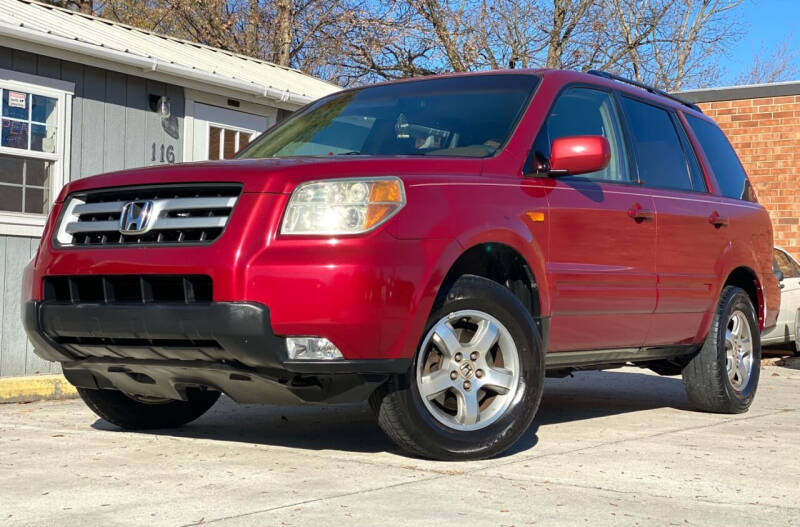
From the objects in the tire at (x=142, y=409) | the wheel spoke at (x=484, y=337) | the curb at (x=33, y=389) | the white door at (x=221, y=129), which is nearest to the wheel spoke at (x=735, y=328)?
the wheel spoke at (x=484, y=337)

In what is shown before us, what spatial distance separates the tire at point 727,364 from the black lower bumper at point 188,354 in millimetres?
3124

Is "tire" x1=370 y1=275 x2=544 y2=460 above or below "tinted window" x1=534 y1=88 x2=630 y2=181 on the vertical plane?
below

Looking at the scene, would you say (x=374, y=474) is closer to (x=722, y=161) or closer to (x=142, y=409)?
(x=142, y=409)

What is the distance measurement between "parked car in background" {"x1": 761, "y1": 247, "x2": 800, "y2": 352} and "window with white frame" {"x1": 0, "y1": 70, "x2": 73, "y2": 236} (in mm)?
7687

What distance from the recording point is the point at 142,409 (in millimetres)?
6309

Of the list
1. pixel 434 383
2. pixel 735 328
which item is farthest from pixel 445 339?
pixel 735 328

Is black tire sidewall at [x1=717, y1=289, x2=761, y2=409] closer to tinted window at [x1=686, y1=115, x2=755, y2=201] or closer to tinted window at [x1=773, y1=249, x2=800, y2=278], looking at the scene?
tinted window at [x1=686, y1=115, x2=755, y2=201]

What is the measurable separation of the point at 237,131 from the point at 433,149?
7.25 metres

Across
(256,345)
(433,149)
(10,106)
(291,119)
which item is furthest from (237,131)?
(256,345)

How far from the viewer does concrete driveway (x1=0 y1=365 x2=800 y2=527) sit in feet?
13.4

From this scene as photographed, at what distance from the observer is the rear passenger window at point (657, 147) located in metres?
6.84

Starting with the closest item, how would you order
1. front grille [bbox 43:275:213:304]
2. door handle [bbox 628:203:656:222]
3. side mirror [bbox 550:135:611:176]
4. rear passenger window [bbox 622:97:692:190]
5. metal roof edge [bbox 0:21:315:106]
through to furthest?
front grille [bbox 43:275:213:304] → side mirror [bbox 550:135:611:176] → door handle [bbox 628:203:656:222] → rear passenger window [bbox 622:97:692:190] → metal roof edge [bbox 0:21:315:106]

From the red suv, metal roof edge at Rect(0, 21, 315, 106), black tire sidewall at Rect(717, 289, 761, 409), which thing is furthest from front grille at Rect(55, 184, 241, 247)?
metal roof edge at Rect(0, 21, 315, 106)

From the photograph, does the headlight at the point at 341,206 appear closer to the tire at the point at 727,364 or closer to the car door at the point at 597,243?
the car door at the point at 597,243
